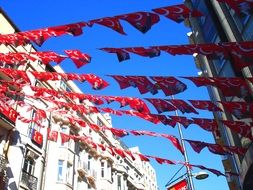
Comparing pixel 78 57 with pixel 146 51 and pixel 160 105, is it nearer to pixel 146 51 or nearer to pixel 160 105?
pixel 146 51

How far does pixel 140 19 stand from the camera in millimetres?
8797

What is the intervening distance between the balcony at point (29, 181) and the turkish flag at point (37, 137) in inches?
99.5

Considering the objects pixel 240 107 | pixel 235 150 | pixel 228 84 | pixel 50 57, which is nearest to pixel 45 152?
pixel 50 57

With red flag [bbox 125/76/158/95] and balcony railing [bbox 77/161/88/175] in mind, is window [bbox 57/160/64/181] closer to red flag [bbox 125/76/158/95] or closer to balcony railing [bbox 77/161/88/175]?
balcony railing [bbox 77/161/88/175]

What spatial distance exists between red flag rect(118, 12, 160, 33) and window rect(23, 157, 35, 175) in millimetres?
16304

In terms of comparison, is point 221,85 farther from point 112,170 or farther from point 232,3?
point 112,170

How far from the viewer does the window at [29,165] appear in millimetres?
22672

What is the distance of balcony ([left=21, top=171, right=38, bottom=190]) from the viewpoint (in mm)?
21698

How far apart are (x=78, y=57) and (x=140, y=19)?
9.38 ft

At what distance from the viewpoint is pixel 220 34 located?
18.0 m

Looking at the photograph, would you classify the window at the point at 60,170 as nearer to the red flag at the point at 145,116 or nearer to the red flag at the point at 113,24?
the red flag at the point at 145,116

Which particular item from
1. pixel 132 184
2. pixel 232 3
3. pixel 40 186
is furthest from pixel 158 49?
pixel 132 184

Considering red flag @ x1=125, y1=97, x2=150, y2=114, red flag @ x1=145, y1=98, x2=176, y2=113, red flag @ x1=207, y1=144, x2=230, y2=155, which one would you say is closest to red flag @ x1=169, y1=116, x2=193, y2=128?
red flag @ x1=145, y1=98, x2=176, y2=113

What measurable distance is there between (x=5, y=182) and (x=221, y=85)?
14.3m
